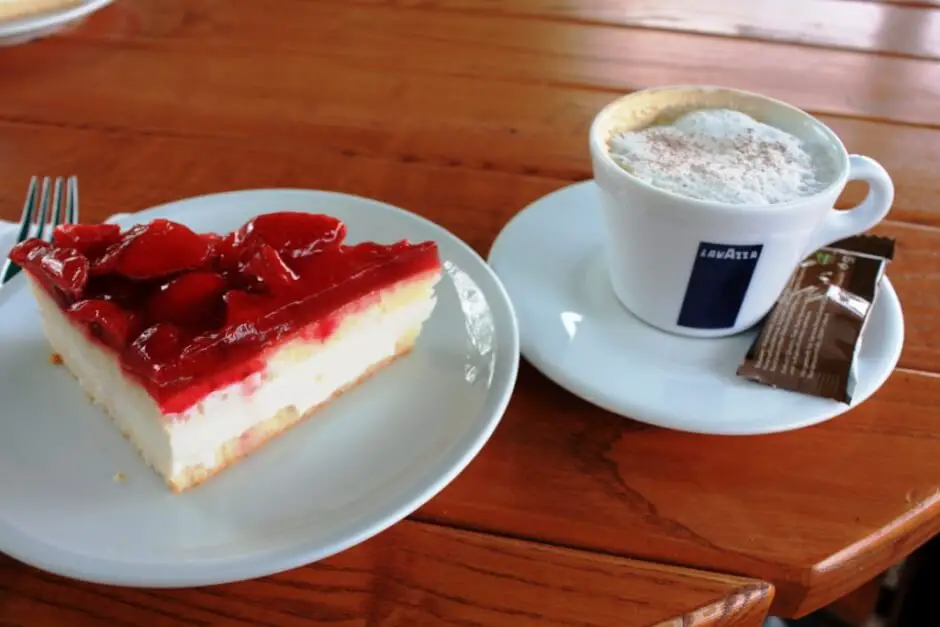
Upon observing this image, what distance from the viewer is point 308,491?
2.14ft

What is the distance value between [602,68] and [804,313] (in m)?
0.67

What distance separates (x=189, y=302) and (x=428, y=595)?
31 centimetres

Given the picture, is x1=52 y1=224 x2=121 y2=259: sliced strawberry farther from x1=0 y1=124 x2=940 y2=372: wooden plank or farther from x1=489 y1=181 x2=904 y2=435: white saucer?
x1=489 y1=181 x2=904 y2=435: white saucer

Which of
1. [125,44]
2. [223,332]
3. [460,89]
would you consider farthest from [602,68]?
[223,332]

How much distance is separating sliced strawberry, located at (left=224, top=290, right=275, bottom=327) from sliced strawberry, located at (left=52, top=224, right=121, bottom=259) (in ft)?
0.47

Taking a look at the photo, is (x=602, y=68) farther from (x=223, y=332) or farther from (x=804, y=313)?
(x=223, y=332)

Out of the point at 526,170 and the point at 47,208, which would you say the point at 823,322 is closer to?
the point at 526,170

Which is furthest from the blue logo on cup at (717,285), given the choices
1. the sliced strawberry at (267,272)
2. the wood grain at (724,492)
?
the sliced strawberry at (267,272)

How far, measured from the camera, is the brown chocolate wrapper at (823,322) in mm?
765

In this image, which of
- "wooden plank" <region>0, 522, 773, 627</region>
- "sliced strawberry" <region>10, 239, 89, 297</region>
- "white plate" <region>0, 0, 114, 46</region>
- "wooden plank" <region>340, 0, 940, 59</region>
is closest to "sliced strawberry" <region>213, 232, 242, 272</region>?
"sliced strawberry" <region>10, 239, 89, 297</region>

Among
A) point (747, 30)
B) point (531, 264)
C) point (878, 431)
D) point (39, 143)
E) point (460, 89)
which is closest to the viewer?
point (878, 431)

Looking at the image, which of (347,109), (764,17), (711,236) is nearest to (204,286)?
(711,236)

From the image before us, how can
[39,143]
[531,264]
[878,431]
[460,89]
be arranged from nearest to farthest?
[878,431], [531,264], [39,143], [460,89]

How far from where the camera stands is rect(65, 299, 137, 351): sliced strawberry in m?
0.67
